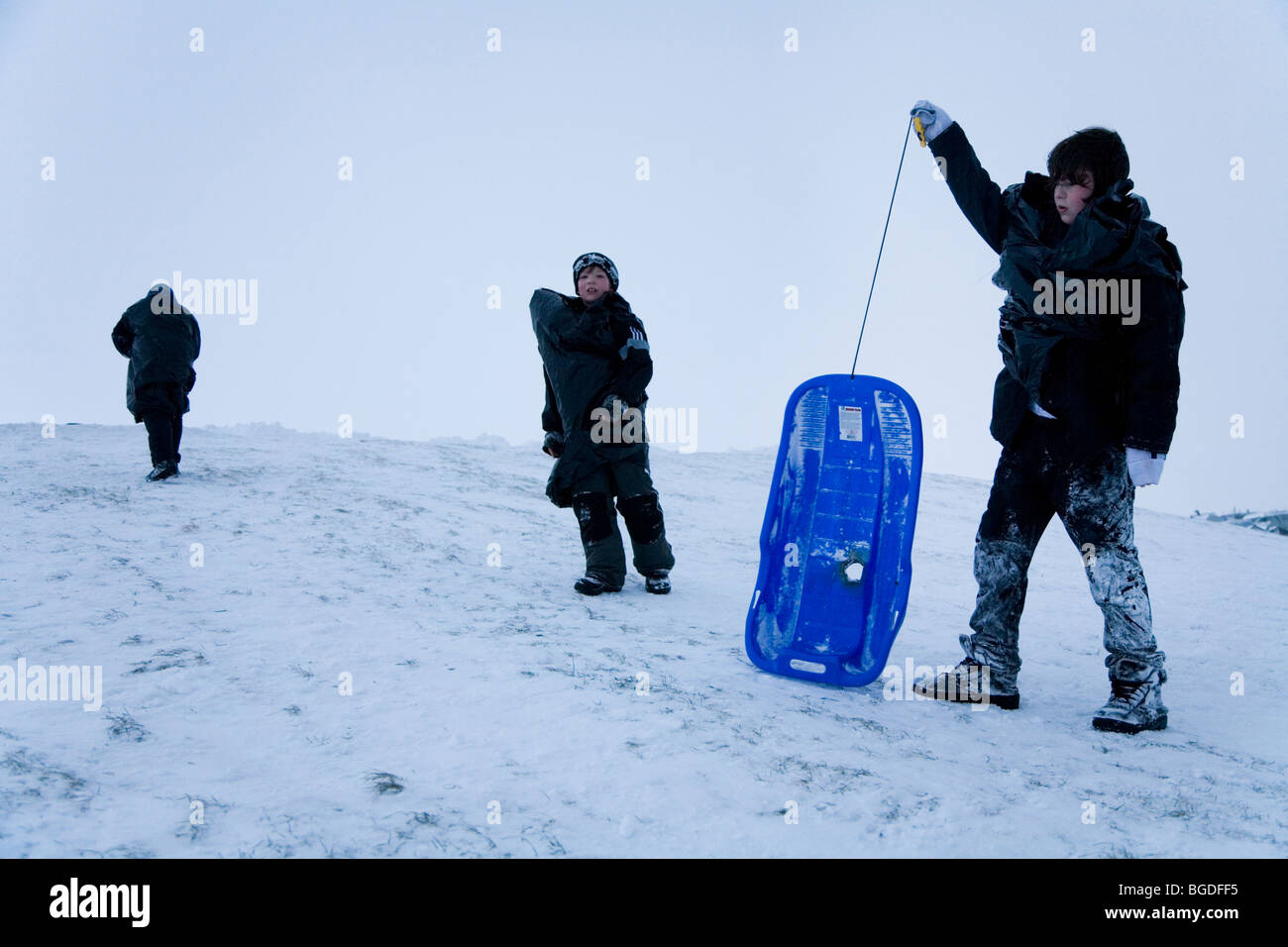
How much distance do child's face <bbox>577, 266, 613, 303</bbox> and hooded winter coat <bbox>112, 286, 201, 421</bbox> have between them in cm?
508

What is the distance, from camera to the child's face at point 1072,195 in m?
2.98

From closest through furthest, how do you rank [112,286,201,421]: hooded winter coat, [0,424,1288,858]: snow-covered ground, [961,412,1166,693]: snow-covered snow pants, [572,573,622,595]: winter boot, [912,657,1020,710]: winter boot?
[0,424,1288,858]: snow-covered ground → [961,412,1166,693]: snow-covered snow pants → [912,657,1020,710]: winter boot → [572,573,622,595]: winter boot → [112,286,201,421]: hooded winter coat

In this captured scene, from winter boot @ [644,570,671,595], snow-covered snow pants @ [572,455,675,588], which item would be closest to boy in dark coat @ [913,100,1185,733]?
winter boot @ [644,570,671,595]

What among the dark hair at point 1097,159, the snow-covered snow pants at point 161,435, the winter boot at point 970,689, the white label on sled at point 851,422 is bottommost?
the winter boot at point 970,689

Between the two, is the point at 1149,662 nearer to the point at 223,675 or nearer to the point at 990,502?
the point at 990,502

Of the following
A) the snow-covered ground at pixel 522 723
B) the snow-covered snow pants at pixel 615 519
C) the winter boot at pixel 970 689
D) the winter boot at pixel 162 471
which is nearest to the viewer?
the snow-covered ground at pixel 522 723

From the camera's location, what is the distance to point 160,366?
777cm

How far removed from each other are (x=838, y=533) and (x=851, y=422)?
1.60 feet

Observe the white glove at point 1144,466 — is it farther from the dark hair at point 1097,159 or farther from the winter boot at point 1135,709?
the dark hair at point 1097,159

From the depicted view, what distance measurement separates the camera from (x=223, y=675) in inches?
112

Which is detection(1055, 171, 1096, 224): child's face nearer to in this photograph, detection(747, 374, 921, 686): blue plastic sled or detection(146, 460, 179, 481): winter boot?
detection(747, 374, 921, 686): blue plastic sled

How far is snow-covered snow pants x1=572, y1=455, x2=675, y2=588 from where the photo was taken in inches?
184

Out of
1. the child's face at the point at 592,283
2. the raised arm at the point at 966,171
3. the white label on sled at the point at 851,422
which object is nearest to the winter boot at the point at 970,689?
the white label on sled at the point at 851,422

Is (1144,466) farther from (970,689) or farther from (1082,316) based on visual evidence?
(970,689)
